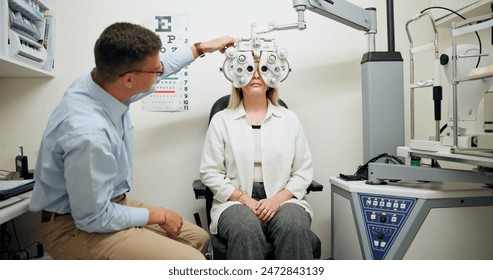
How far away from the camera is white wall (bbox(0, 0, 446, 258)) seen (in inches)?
77.9

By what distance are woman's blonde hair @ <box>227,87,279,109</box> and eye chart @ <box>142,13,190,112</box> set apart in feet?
1.19

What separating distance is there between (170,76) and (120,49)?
89 centimetres

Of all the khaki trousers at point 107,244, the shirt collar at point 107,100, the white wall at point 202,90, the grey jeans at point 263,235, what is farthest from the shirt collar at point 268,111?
the khaki trousers at point 107,244

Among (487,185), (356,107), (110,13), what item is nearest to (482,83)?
(487,185)

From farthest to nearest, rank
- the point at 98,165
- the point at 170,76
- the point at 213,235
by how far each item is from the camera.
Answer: the point at 170,76 → the point at 213,235 → the point at 98,165

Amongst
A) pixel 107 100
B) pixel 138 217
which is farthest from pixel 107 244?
pixel 107 100

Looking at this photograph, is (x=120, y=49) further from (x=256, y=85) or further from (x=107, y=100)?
(x=256, y=85)

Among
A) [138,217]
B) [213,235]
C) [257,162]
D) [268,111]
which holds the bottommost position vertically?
[213,235]

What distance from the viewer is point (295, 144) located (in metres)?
1.73

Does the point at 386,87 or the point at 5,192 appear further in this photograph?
the point at 386,87

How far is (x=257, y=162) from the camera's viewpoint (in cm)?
170

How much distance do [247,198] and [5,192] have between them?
2.93 ft

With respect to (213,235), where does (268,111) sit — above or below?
above
